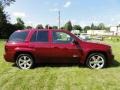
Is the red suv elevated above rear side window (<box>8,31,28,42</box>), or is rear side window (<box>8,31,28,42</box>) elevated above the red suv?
rear side window (<box>8,31,28,42</box>)

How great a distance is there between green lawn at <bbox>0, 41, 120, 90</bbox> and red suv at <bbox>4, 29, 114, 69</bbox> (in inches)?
15.1

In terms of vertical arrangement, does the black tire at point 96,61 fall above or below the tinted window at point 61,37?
below

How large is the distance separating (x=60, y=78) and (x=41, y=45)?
7.91 feet

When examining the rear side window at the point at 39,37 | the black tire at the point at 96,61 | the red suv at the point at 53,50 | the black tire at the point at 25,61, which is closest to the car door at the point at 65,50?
the red suv at the point at 53,50

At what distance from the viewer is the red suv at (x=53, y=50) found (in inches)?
436

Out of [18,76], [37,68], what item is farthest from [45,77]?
[37,68]

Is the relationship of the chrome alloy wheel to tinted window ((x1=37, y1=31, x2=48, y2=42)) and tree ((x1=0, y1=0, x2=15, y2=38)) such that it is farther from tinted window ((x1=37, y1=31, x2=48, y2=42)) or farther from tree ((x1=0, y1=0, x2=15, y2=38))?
tree ((x1=0, y1=0, x2=15, y2=38))

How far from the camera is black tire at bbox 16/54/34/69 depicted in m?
11.2

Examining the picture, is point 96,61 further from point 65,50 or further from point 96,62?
point 65,50

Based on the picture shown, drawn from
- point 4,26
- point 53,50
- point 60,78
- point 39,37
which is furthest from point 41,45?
point 4,26

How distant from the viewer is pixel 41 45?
11.1 m

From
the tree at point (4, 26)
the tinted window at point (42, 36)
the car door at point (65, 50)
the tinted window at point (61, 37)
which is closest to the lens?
the car door at point (65, 50)

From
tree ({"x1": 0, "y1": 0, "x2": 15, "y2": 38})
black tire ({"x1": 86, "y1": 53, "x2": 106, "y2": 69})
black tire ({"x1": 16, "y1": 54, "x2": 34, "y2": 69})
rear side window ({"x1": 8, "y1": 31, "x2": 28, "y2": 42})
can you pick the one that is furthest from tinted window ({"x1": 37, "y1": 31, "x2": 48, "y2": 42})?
tree ({"x1": 0, "y1": 0, "x2": 15, "y2": 38})

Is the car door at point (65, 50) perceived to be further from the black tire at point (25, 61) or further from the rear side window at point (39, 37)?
the black tire at point (25, 61)
